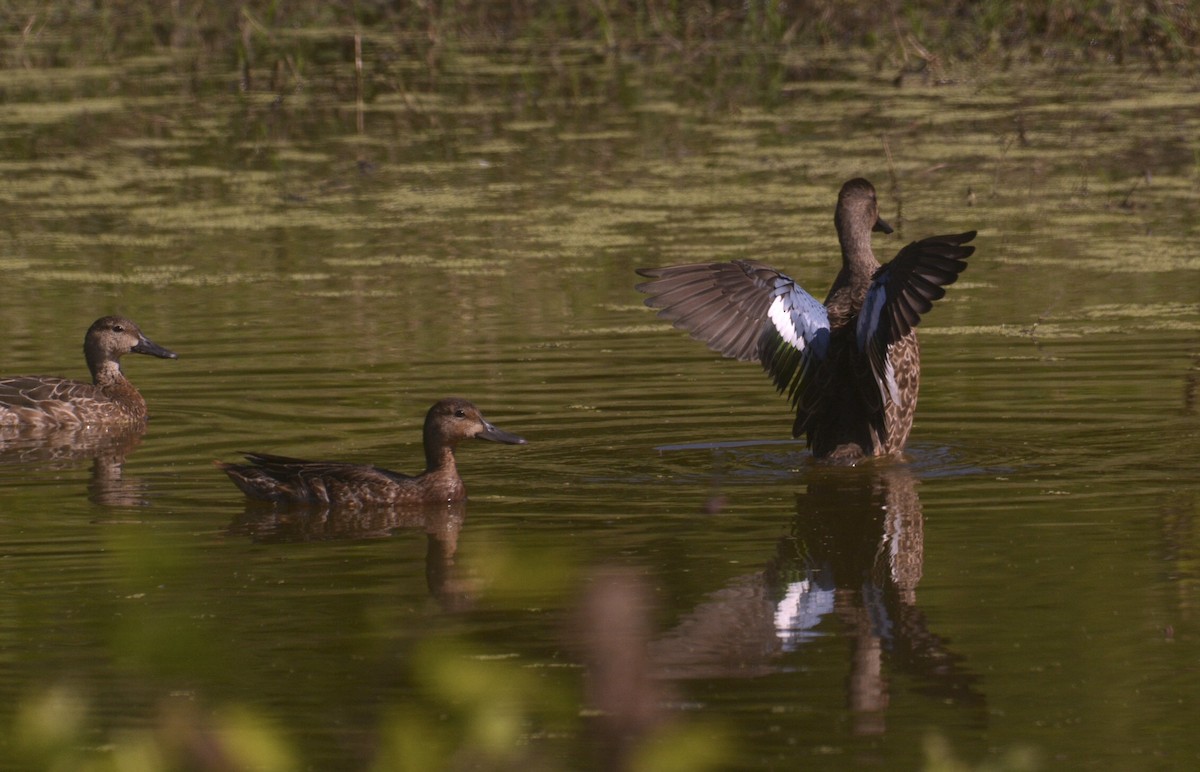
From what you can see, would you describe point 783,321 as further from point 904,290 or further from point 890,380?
point 904,290

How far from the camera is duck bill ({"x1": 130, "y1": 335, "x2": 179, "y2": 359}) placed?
1091 centimetres

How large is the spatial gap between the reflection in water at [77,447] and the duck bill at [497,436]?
1392 millimetres

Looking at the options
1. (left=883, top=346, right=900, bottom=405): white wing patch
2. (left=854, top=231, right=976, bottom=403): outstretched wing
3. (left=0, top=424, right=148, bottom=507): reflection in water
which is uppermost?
(left=854, top=231, right=976, bottom=403): outstretched wing

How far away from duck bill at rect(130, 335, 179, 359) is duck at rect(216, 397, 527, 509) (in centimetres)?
264

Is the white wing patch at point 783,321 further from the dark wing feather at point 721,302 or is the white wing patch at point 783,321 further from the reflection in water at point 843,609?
the reflection in water at point 843,609

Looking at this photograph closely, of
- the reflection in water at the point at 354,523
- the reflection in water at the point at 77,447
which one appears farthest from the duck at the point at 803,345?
the reflection in water at the point at 77,447

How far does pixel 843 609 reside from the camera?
651 centimetres

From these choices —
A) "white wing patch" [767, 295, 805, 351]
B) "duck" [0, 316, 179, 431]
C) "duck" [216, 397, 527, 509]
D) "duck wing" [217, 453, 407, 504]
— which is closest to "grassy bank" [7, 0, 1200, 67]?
"duck" [0, 316, 179, 431]

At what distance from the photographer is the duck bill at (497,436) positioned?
8.59m

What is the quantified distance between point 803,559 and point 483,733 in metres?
4.69

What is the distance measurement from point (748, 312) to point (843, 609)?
2574 mm

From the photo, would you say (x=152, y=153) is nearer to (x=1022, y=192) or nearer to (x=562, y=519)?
(x=1022, y=192)

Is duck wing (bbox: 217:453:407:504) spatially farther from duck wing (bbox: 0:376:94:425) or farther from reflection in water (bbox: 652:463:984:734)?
duck wing (bbox: 0:376:94:425)

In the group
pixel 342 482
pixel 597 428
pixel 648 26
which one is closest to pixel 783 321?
pixel 597 428
